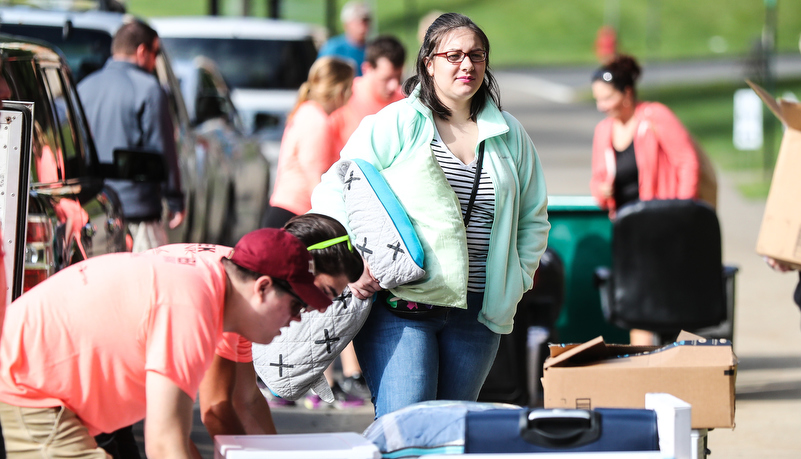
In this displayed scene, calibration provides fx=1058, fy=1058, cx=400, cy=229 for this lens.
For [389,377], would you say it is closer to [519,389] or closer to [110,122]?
[519,389]

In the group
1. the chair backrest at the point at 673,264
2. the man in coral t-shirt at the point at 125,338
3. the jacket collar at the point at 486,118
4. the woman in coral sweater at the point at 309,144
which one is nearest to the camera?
the man in coral t-shirt at the point at 125,338

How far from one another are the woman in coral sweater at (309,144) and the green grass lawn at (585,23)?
45576 millimetres

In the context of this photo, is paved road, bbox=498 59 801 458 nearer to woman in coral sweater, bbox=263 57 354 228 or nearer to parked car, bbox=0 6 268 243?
woman in coral sweater, bbox=263 57 354 228

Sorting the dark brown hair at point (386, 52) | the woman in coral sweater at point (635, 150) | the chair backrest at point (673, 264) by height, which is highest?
the dark brown hair at point (386, 52)

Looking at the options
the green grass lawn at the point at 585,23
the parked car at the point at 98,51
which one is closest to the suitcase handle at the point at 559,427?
the parked car at the point at 98,51

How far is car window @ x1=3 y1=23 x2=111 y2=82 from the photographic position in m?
7.52

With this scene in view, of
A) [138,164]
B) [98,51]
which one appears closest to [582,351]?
[138,164]

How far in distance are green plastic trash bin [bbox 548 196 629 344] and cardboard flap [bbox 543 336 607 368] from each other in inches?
129

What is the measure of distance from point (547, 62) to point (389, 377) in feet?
166

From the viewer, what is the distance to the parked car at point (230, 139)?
31.7ft

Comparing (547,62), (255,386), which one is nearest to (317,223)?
(255,386)

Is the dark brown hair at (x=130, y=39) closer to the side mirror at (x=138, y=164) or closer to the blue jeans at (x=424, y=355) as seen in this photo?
the side mirror at (x=138, y=164)

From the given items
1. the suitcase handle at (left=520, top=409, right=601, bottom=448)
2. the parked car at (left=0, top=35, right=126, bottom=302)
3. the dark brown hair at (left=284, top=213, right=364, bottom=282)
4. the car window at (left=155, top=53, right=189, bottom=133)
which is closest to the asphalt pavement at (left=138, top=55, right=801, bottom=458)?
the parked car at (left=0, top=35, right=126, bottom=302)

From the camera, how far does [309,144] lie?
229 inches
